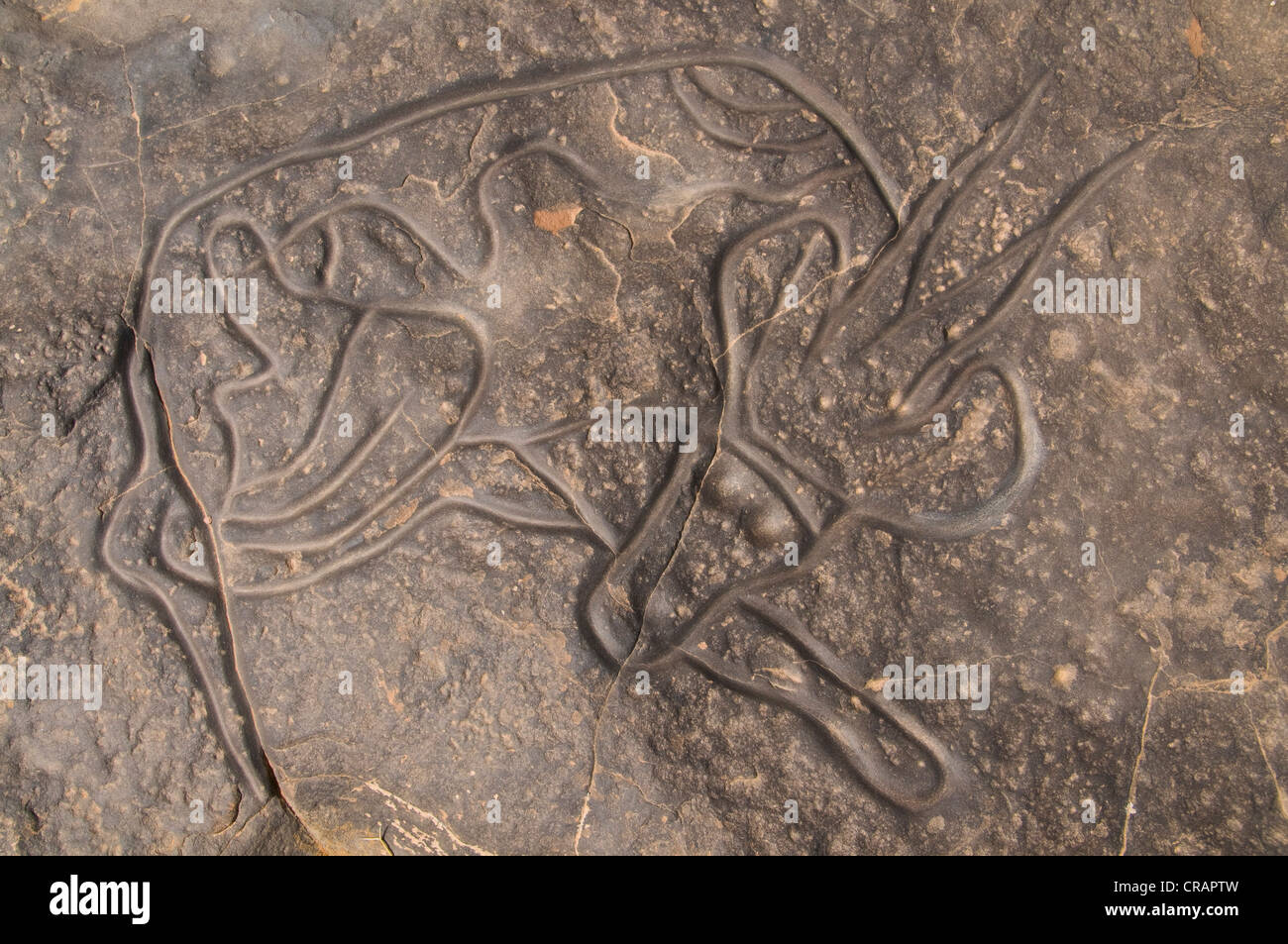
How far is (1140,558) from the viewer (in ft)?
6.95

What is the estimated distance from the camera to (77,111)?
227 centimetres

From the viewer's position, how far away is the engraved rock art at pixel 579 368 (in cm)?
220

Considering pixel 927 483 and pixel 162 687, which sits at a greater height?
pixel 927 483

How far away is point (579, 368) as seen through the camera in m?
2.31

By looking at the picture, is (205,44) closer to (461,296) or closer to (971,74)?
(461,296)

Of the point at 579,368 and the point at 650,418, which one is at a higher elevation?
the point at 579,368

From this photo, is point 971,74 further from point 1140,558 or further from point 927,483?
point 1140,558

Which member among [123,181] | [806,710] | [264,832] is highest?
[123,181]

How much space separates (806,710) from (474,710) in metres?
0.75

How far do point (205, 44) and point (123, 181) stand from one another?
0.36 meters

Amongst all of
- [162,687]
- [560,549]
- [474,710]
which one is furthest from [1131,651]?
[162,687]

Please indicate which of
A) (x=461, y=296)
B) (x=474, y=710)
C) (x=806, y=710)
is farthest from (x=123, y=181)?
(x=806, y=710)

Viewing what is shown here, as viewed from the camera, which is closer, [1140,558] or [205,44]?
[1140,558]

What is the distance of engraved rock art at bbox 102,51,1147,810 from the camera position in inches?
86.4
